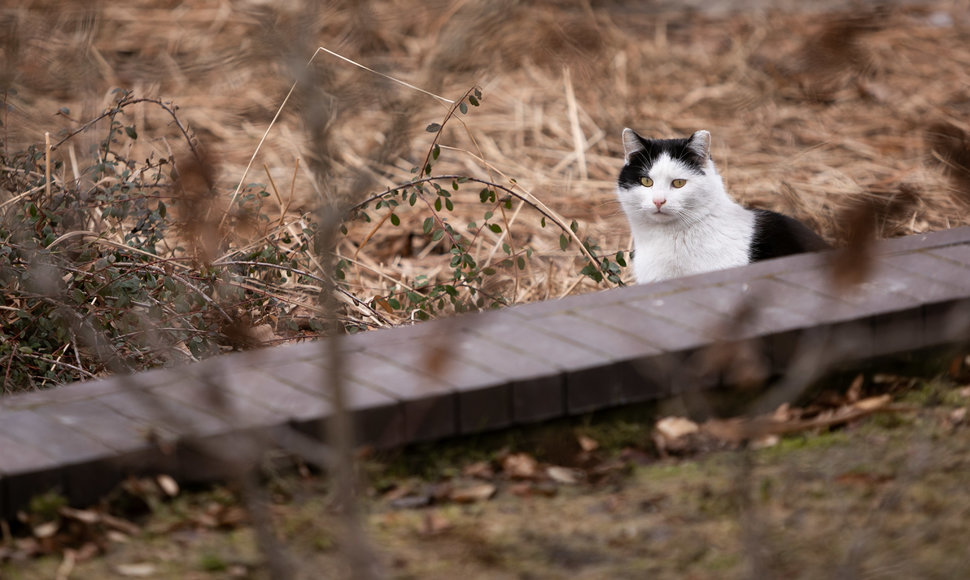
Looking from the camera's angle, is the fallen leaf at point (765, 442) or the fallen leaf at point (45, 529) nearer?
the fallen leaf at point (45, 529)

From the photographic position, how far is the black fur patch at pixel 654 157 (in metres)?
4.34

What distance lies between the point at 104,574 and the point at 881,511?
4.85ft

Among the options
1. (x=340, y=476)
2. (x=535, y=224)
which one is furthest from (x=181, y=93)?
(x=340, y=476)

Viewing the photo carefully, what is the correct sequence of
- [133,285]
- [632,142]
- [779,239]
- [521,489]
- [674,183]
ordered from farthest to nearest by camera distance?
1. [632,142]
2. [674,183]
3. [779,239]
4. [133,285]
5. [521,489]

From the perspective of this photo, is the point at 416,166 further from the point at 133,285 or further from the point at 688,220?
the point at 133,285

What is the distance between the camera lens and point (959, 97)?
21.6ft

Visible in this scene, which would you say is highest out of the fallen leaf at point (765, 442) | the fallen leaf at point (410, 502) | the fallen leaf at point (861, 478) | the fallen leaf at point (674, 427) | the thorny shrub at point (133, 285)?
the thorny shrub at point (133, 285)

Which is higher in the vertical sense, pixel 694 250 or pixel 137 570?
pixel 694 250

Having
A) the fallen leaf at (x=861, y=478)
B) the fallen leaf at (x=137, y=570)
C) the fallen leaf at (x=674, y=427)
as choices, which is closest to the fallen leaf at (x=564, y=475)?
the fallen leaf at (x=674, y=427)

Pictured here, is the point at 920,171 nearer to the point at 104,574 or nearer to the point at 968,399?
the point at 968,399

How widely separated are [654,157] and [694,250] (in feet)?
1.46

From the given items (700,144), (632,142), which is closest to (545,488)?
(700,144)

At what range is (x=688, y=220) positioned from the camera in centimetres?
427

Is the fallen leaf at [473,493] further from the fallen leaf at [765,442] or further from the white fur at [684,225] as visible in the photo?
the white fur at [684,225]
